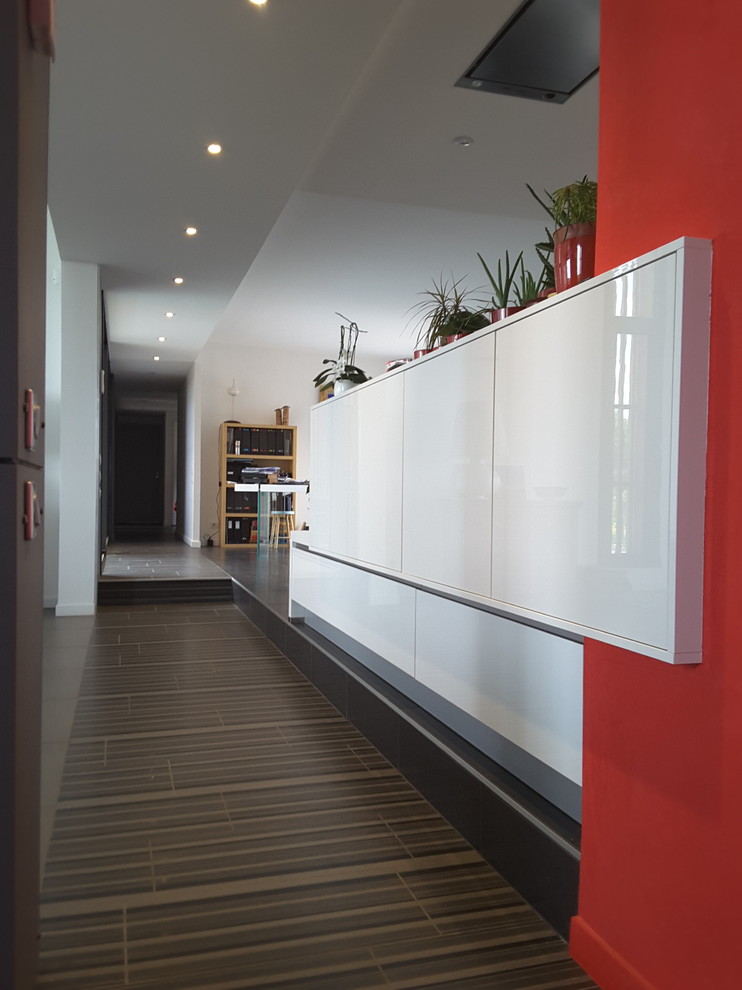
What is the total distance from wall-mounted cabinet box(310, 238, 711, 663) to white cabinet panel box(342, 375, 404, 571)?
0.24 m

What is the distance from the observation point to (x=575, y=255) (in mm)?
1896

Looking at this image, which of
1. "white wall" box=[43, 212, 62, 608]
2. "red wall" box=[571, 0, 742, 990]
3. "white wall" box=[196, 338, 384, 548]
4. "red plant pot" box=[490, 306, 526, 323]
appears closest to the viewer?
"red wall" box=[571, 0, 742, 990]

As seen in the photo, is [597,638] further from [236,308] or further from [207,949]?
[236,308]

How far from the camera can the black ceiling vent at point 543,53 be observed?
9.49 feet

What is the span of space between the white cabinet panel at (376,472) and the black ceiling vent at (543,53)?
1.41 meters

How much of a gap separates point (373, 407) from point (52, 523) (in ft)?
12.4

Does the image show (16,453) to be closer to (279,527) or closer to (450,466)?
(450,466)

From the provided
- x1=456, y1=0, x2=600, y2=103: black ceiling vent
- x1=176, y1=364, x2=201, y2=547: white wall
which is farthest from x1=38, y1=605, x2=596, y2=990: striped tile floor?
x1=176, y1=364, x2=201, y2=547: white wall

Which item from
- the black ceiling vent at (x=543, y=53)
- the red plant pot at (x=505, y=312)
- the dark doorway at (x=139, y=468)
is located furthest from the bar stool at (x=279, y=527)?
the dark doorway at (x=139, y=468)

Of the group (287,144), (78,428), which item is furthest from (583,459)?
(78,428)

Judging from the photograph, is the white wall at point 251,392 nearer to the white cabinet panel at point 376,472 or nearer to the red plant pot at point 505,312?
the white cabinet panel at point 376,472

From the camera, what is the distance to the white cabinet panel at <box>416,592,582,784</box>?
6.31ft

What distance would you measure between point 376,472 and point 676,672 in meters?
1.87

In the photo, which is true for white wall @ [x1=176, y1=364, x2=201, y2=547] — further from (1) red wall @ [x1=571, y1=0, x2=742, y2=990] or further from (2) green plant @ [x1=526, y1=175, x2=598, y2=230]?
(1) red wall @ [x1=571, y1=0, x2=742, y2=990]
